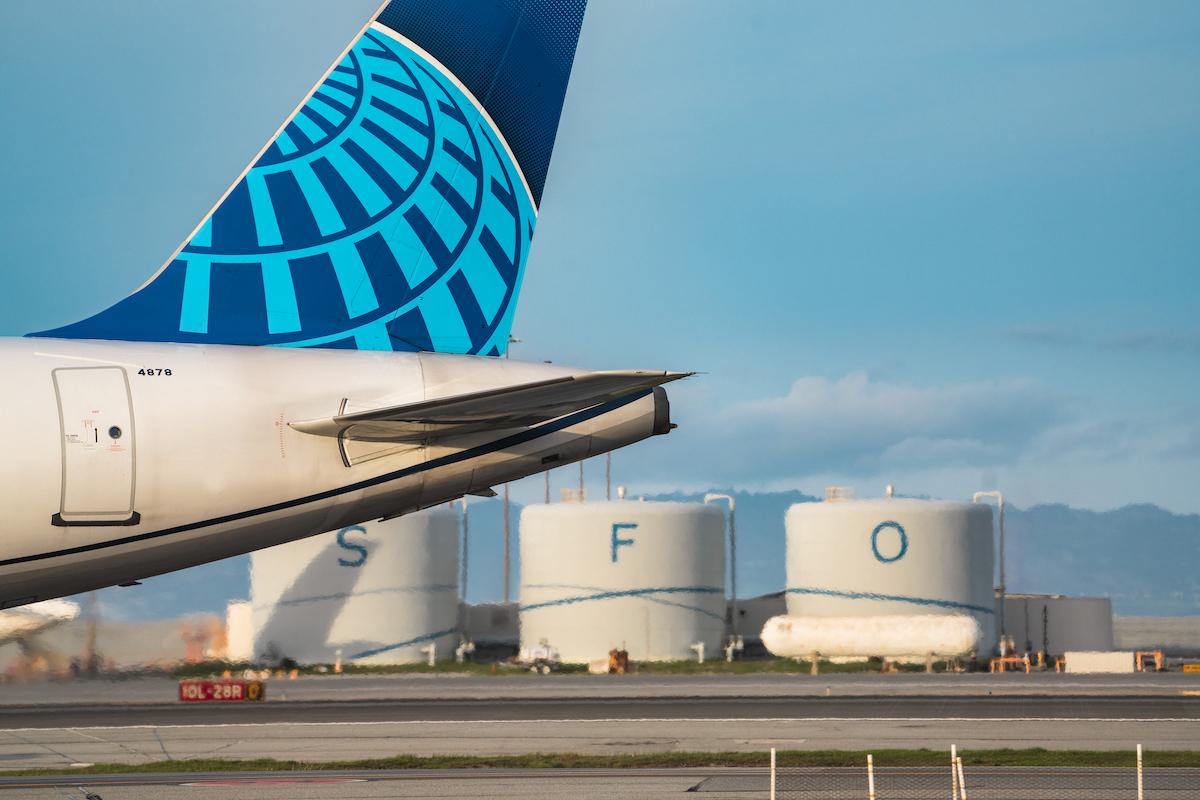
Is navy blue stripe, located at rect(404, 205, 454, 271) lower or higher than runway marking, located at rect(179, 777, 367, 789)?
higher

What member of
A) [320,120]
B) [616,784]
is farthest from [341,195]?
[616,784]

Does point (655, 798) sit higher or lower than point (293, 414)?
lower

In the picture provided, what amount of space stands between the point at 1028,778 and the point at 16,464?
72.7 ft

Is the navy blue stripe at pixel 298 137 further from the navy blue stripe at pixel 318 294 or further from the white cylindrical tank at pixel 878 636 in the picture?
the white cylindrical tank at pixel 878 636

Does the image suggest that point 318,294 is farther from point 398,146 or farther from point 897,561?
point 897,561

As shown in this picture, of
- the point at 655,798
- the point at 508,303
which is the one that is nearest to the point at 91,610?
the point at 655,798

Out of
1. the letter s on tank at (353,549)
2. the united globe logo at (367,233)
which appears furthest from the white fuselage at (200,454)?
the letter s on tank at (353,549)

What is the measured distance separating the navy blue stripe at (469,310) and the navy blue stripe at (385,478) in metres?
2.17

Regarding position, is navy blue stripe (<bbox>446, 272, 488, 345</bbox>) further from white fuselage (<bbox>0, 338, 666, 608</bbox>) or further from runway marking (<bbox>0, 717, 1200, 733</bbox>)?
runway marking (<bbox>0, 717, 1200, 733</bbox>)

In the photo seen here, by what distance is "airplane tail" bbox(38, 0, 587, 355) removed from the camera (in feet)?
60.2

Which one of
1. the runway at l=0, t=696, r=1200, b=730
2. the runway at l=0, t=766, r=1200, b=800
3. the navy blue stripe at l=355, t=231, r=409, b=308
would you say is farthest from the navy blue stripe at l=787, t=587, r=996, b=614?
the navy blue stripe at l=355, t=231, r=409, b=308

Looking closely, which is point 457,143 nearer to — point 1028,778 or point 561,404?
point 561,404

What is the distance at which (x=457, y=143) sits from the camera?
20000 millimetres

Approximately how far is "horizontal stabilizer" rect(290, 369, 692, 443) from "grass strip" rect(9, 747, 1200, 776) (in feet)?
56.6
